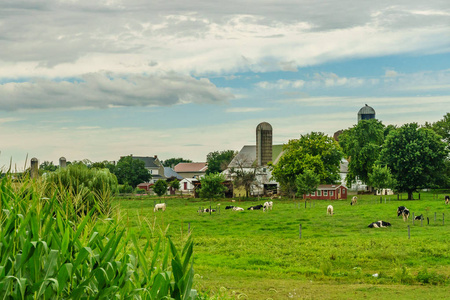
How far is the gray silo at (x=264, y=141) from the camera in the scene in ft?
310


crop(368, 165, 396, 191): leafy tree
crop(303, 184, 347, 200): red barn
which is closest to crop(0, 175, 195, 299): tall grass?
crop(368, 165, 396, 191): leafy tree

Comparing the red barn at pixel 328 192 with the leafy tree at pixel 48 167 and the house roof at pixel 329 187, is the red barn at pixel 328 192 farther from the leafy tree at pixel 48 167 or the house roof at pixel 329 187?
the leafy tree at pixel 48 167

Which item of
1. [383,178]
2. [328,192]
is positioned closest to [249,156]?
[328,192]

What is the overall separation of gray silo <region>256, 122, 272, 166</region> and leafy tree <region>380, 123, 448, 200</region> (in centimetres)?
3030

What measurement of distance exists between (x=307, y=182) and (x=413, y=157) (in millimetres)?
13519

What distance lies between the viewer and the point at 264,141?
95.1 meters

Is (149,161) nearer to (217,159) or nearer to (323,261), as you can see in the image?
(217,159)

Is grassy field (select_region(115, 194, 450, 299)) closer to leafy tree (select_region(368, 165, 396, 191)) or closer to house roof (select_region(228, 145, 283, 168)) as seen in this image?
leafy tree (select_region(368, 165, 396, 191))

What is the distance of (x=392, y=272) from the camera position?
2031cm

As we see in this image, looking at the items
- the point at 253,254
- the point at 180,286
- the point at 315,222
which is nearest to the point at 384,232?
the point at 315,222

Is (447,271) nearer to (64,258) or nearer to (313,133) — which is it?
(64,258)

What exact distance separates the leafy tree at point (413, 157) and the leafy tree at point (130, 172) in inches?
2403

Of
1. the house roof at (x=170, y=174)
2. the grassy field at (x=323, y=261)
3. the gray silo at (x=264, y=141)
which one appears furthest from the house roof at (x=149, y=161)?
the grassy field at (x=323, y=261)

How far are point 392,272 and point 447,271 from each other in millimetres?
2100
